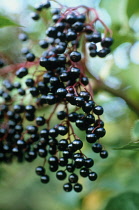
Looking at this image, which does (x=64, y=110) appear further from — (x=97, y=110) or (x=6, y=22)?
(x=6, y=22)

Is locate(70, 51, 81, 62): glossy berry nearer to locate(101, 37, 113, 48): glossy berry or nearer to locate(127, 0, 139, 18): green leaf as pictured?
locate(101, 37, 113, 48): glossy berry

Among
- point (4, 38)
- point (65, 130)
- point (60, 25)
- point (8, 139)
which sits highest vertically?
point (4, 38)

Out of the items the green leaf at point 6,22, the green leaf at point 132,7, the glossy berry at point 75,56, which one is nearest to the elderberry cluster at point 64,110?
the glossy berry at point 75,56

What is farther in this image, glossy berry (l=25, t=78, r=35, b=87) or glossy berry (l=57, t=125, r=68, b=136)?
glossy berry (l=25, t=78, r=35, b=87)

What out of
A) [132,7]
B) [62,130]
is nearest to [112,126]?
[132,7]

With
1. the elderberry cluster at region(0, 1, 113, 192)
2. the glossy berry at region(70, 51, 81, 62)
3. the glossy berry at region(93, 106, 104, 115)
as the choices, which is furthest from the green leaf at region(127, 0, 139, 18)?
the glossy berry at region(93, 106, 104, 115)

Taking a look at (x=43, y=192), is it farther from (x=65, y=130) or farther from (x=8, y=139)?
(x=65, y=130)

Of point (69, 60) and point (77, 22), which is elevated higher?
point (77, 22)

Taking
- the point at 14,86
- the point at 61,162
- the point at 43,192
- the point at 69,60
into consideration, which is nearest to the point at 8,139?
the point at 14,86
